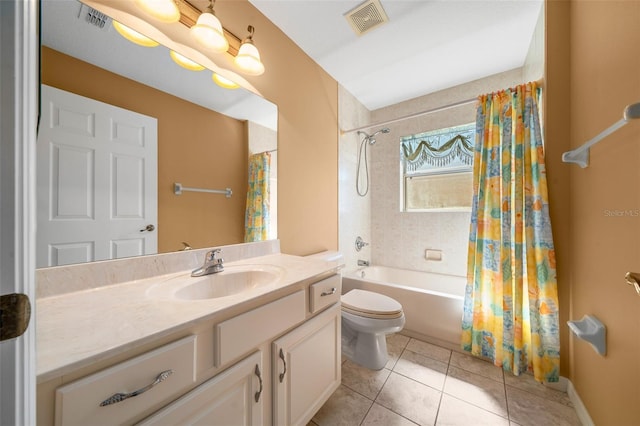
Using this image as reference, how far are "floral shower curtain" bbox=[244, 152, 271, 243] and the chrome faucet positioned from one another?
24cm

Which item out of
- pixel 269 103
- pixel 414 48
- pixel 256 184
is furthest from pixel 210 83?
pixel 414 48

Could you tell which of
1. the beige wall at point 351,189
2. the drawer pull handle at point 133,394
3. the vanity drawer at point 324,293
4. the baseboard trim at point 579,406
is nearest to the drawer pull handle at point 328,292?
the vanity drawer at point 324,293

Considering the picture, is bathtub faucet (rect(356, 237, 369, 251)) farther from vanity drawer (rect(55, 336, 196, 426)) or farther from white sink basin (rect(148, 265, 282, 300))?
vanity drawer (rect(55, 336, 196, 426))

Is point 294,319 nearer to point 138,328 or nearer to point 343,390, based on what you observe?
point 138,328

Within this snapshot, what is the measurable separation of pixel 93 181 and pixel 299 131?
4.09 feet

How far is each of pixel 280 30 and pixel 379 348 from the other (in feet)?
7.64

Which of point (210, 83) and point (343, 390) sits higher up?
point (210, 83)

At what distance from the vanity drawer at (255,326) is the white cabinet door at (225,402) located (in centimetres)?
5

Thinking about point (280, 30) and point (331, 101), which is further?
point (331, 101)

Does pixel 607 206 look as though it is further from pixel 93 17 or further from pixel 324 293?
pixel 93 17

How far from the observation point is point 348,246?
2.38 m

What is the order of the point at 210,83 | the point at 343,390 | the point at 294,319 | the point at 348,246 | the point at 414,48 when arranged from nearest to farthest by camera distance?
the point at 294,319, the point at 210,83, the point at 343,390, the point at 414,48, the point at 348,246

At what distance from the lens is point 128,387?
1.67ft

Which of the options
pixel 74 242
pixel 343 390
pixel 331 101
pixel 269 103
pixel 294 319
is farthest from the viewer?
pixel 331 101
